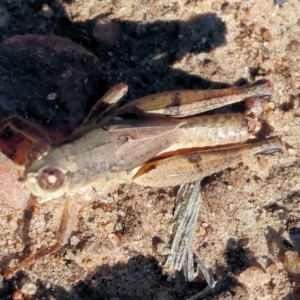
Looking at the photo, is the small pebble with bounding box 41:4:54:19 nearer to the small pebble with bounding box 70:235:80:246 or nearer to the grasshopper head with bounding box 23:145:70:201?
the grasshopper head with bounding box 23:145:70:201

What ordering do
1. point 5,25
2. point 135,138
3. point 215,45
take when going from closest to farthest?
point 135,138, point 5,25, point 215,45

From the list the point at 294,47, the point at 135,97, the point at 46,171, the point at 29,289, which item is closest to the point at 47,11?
the point at 135,97

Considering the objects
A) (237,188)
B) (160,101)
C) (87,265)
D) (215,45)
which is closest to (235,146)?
(237,188)

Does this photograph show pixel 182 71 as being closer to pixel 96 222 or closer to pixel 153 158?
pixel 153 158

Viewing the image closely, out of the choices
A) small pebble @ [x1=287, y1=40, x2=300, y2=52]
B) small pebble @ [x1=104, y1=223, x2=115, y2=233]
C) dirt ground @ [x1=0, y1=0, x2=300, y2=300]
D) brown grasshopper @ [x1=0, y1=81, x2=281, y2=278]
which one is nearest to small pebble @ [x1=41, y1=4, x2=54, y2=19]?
dirt ground @ [x1=0, y1=0, x2=300, y2=300]

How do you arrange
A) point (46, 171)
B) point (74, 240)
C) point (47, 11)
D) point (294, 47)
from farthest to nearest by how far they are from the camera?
point (294, 47), point (47, 11), point (74, 240), point (46, 171)

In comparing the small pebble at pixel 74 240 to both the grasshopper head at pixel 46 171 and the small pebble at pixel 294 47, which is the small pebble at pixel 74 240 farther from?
the small pebble at pixel 294 47

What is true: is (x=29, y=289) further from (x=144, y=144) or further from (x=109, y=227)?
(x=144, y=144)
